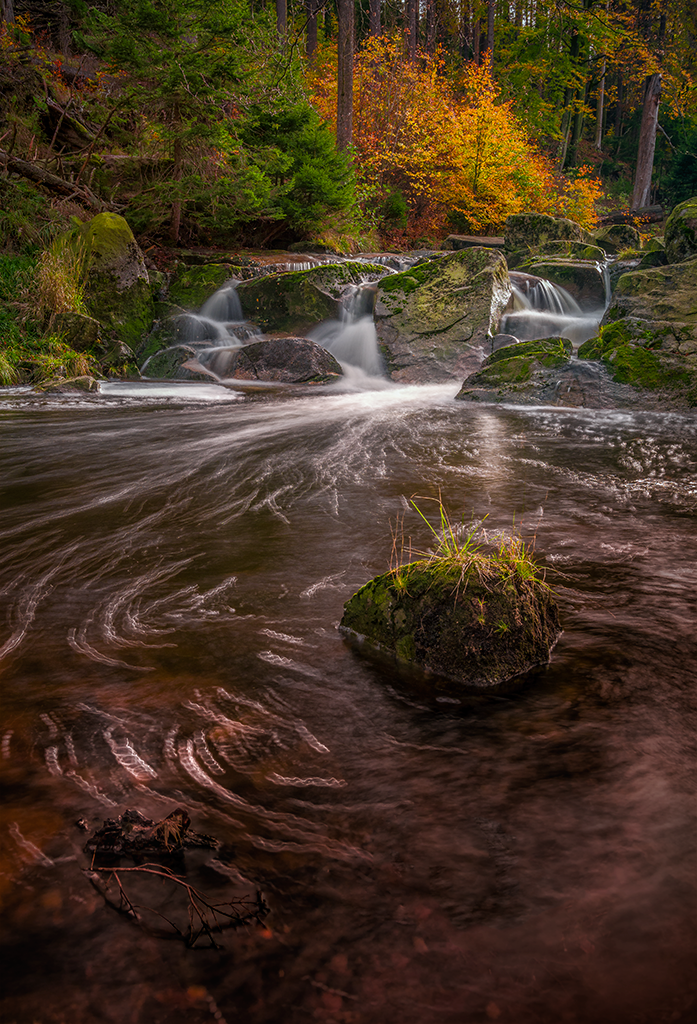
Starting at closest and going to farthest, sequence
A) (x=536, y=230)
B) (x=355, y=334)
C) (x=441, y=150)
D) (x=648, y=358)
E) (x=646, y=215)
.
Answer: (x=648, y=358)
(x=355, y=334)
(x=536, y=230)
(x=441, y=150)
(x=646, y=215)

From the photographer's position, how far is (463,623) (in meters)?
3.05

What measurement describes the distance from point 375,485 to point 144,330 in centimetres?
→ 988

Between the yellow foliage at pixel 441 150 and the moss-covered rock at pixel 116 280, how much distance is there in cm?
1136

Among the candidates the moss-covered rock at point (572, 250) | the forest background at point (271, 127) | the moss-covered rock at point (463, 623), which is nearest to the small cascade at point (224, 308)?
the forest background at point (271, 127)

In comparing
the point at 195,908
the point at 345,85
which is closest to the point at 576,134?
the point at 345,85

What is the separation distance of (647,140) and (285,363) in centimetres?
2573

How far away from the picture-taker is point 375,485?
6.38 meters

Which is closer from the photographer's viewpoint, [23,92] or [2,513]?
[2,513]

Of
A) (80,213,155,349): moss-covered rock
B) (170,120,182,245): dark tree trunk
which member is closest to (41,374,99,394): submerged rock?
(80,213,155,349): moss-covered rock

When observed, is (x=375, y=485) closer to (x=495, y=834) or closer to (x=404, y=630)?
(x=404, y=630)

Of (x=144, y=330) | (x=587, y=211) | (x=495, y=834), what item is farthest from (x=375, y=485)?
(x=587, y=211)

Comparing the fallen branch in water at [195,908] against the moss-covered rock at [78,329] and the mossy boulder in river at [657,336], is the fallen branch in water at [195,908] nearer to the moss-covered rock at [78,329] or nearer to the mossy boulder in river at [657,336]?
the mossy boulder in river at [657,336]

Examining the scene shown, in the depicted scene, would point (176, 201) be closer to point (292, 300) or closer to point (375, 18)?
point (292, 300)

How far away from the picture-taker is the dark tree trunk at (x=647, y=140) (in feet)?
94.6
